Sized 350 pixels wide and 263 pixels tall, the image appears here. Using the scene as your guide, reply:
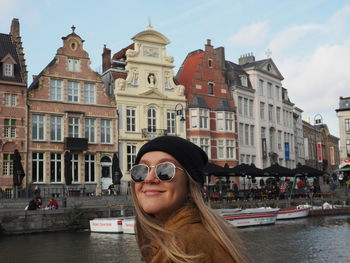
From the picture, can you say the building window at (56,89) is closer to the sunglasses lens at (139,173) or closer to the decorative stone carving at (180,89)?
the decorative stone carving at (180,89)

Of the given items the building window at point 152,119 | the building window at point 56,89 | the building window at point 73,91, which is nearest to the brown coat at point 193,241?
the building window at point 56,89

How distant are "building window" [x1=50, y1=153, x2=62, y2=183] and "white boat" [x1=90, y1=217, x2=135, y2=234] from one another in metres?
10.6

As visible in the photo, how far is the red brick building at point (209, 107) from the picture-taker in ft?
122

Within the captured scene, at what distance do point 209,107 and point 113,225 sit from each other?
20114 mm

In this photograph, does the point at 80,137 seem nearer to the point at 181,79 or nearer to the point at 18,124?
the point at 18,124

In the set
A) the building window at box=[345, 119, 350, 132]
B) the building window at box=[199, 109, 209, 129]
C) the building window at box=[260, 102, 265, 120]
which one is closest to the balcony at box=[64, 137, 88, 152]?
the building window at box=[199, 109, 209, 129]

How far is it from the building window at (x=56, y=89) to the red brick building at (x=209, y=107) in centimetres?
1035

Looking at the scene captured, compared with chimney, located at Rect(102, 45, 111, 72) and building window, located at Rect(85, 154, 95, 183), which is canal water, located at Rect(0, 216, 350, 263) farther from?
chimney, located at Rect(102, 45, 111, 72)

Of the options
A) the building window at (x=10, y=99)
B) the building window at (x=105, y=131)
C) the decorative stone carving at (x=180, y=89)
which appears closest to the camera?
the building window at (x=10, y=99)

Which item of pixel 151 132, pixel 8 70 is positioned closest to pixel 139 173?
pixel 8 70

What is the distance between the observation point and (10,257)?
44.2 feet

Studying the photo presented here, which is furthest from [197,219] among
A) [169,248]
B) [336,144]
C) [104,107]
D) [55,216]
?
[336,144]

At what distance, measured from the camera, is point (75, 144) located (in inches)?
1217

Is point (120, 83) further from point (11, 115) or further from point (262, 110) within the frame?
point (262, 110)
